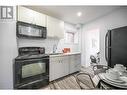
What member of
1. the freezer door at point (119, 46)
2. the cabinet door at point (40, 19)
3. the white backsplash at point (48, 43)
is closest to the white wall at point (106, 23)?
the freezer door at point (119, 46)

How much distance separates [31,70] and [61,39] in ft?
2.46

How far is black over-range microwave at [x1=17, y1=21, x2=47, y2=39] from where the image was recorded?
138 centimetres

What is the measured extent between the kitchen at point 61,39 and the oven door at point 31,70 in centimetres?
10

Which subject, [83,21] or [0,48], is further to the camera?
[83,21]

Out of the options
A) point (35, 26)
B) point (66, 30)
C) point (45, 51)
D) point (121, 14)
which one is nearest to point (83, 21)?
point (66, 30)

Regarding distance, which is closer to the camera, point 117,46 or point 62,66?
point 117,46

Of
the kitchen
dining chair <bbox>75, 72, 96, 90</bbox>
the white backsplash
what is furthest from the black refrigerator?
the white backsplash

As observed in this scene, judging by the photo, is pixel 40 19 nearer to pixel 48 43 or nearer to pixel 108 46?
pixel 48 43

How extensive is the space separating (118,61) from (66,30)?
882mm

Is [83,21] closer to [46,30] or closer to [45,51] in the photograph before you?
[46,30]

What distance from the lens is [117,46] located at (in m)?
0.96

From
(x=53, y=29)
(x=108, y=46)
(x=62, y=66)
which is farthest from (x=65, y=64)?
(x=108, y=46)

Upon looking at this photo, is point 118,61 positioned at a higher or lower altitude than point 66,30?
lower
